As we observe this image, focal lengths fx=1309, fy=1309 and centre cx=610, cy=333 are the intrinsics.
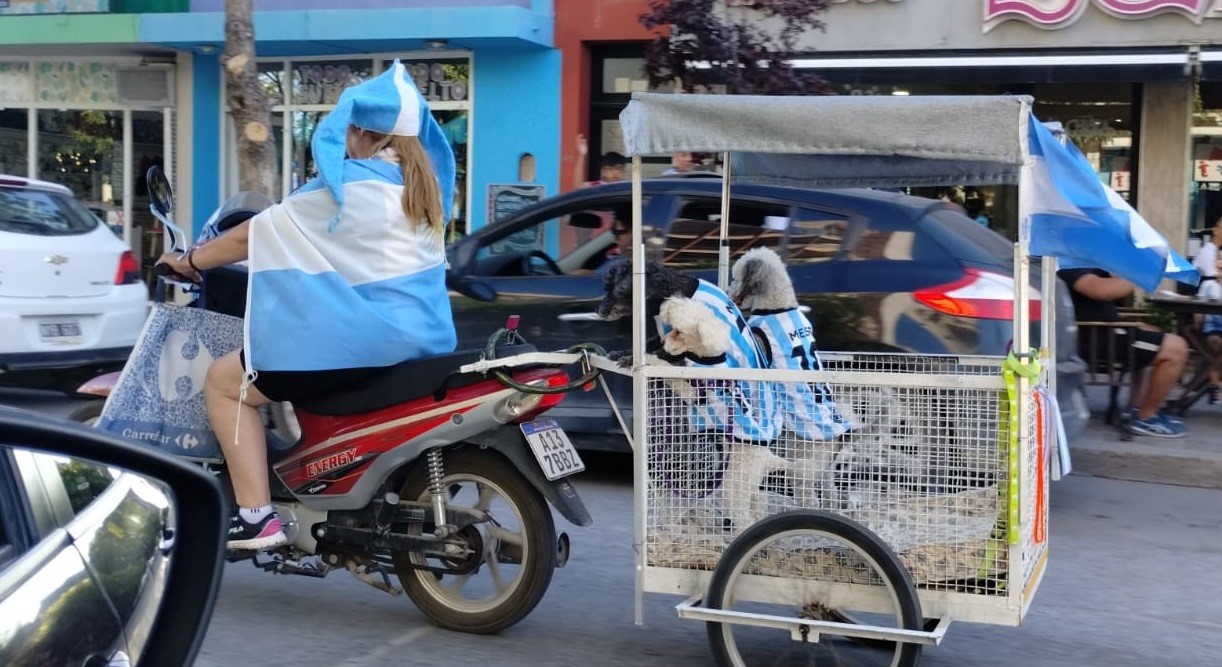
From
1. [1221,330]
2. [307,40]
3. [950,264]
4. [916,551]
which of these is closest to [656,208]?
[950,264]

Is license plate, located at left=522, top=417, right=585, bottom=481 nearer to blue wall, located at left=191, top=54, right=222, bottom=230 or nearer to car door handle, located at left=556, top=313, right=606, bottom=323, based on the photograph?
car door handle, located at left=556, top=313, right=606, bottom=323

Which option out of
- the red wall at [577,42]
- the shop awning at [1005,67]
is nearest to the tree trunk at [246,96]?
the red wall at [577,42]

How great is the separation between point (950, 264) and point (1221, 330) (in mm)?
3571

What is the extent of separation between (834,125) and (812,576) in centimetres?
138

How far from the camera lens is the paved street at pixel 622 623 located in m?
4.52

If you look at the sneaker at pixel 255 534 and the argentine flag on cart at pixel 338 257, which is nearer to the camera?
the argentine flag on cart at pixel 338 257

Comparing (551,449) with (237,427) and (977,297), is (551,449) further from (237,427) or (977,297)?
(977,297)

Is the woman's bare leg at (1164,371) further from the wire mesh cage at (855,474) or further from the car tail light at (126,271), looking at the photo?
the car tail light at (126,271)

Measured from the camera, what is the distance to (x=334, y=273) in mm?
4324

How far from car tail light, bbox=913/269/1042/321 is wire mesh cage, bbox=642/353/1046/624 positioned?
2.43 metres

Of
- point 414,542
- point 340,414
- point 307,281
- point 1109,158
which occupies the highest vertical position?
point 1109,158

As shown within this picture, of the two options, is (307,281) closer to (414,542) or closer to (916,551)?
(414,542)

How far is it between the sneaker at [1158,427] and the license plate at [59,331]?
24.2ft

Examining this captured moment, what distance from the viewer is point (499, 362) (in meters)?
4.39
